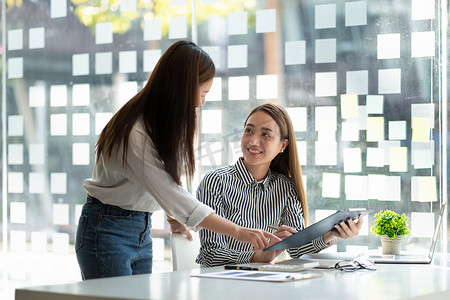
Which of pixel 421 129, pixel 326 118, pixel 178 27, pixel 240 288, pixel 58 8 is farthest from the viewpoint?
pixel 58 8

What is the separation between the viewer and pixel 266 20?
4.17 metres

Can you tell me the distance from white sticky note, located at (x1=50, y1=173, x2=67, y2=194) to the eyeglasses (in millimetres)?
2884

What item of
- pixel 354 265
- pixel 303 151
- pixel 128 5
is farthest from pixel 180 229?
pixel 128 5

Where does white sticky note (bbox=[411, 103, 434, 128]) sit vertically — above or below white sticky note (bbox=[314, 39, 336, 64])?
below

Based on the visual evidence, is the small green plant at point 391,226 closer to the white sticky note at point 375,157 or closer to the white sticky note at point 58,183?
the white sticky note at point 375,157

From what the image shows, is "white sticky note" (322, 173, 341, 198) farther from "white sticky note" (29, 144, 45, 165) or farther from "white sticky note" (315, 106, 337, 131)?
"white sticky note" (29, 144, 45, 165)

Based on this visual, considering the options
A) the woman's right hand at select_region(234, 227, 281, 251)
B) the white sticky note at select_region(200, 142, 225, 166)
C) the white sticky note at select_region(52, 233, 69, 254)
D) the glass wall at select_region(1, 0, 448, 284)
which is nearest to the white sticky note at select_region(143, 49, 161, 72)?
the glass wall at select_region(1, 0, 448, 284)

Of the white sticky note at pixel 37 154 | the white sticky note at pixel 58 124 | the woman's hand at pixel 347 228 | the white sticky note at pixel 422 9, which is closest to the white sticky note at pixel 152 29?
the white sticky note at pixel 58 124

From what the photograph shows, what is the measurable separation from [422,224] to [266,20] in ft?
4.98

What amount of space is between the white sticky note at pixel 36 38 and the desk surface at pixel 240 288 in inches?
126

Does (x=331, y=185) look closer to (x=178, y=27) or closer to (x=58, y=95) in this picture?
(x=178, y=27)

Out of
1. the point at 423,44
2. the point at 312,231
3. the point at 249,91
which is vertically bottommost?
the point at 312,231

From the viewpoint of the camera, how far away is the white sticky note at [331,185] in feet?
13.1

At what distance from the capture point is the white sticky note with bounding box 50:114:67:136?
15.7ft
